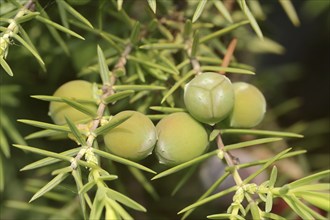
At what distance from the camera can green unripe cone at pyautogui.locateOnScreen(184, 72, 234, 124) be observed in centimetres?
54

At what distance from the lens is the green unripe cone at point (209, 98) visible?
54 cm

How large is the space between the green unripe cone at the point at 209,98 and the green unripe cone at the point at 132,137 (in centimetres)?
5

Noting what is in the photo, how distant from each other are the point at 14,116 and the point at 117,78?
12.2 inches

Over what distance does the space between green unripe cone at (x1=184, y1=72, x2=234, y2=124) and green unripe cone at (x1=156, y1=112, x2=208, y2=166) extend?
0.04ft

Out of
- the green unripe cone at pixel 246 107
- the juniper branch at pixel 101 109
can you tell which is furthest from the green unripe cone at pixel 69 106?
the green unripe cone at pixel 246 107

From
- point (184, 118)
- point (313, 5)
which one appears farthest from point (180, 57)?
point (313, 5)

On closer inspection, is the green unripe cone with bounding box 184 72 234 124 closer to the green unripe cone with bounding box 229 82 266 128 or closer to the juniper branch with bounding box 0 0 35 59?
the green unripe cone with bounding box 229 82 266 128

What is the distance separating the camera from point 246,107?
23.4 inches

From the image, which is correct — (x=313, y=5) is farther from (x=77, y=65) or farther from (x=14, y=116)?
(x=14, y=116)

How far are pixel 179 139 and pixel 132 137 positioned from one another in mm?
50

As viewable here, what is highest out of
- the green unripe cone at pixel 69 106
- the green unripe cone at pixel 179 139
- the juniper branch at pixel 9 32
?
the juniper branch at pixel 9 32

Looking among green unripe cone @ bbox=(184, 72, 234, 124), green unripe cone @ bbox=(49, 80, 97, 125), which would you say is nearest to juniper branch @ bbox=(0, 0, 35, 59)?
green unripe cone @ bbox=(49, 80, 97, 125)

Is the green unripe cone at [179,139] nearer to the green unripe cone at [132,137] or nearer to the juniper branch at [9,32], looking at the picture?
the green unripe cone at [132,137]

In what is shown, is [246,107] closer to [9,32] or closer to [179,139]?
[179,139]
